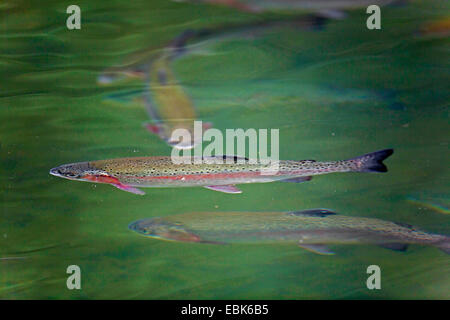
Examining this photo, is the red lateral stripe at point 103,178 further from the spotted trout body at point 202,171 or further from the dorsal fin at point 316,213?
the dorsal fin at point 316,213

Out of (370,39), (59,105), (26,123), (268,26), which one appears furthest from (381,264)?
(26,123)

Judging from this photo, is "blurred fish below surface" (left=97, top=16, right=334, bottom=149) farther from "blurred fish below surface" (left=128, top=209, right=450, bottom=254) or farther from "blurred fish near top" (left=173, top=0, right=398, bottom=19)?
"blurred fish below surface" (left=128, top=209, right=450, bottom=254)

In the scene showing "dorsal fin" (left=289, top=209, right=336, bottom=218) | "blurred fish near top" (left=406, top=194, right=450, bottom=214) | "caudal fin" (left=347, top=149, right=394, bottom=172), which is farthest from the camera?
"blurred fish near top" (left=406, top=194, right=450, bottom=214)

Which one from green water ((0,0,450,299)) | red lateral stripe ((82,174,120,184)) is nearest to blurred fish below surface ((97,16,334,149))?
green water ((0,0,450,299))

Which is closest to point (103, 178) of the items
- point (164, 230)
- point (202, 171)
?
point (164, 230)

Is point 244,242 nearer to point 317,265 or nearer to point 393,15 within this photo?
point 317,265

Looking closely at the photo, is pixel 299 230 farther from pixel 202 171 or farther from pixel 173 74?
pixel 173 74

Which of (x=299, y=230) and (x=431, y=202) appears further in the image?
(x=431, y=202)

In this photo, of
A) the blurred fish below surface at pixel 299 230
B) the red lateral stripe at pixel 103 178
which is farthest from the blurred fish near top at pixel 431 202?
the red lateral stripe at pixel 103 178
